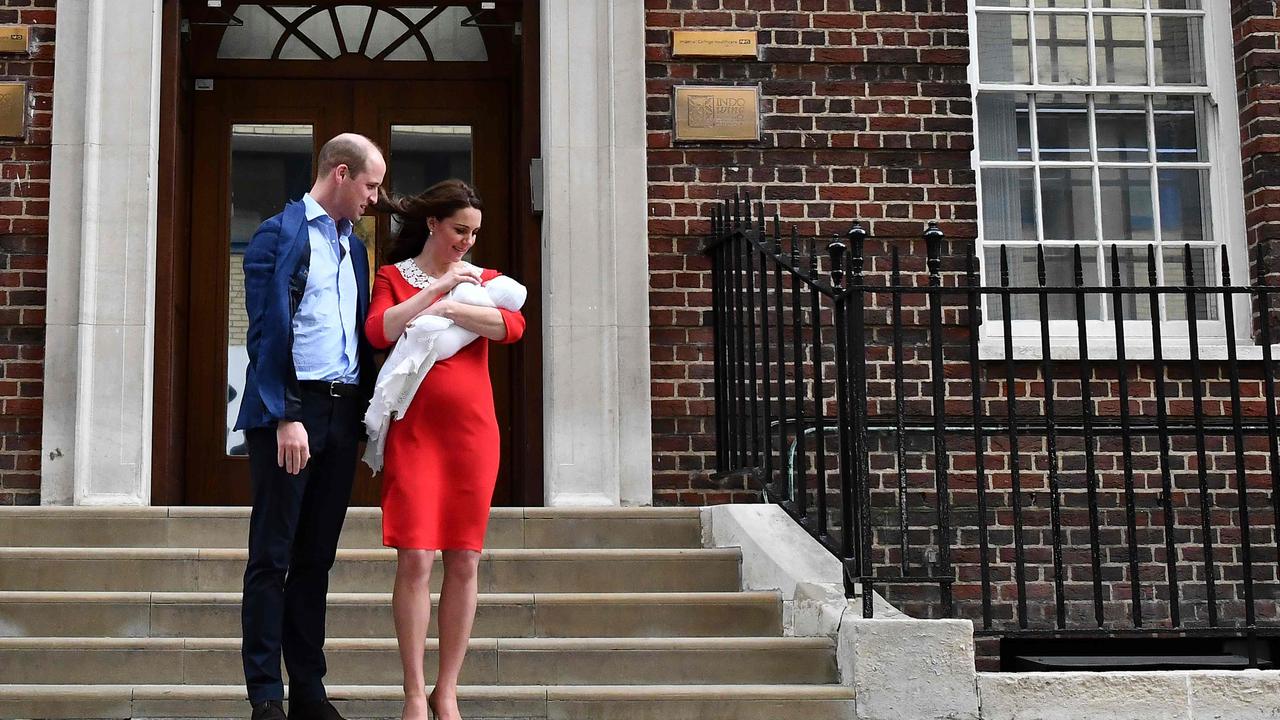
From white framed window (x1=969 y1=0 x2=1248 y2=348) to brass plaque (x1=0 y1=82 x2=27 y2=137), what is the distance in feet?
14.7

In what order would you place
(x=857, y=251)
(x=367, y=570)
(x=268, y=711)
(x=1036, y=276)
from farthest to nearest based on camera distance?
(x=1036, y=276) → (x=367, y=570) → (x=857, y=251) → (x=268, y=711)

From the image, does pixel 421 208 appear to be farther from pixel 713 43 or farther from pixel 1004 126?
pixel 1004 126

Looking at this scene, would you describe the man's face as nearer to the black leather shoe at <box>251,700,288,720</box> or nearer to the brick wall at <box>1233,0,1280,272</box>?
the black leather shoe at <box>251,700,288,720</box>

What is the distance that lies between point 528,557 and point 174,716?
1.52 m

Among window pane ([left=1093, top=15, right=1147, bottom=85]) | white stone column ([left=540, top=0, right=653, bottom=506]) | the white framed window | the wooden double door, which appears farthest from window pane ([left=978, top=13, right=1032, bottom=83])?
the wooden double door

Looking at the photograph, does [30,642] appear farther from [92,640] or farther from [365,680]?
[365,680]

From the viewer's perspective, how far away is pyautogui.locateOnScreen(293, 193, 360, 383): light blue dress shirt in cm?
413

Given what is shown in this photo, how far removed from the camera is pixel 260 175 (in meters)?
7.62

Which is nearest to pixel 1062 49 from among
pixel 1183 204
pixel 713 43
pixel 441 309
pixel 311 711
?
pixel 1183 204

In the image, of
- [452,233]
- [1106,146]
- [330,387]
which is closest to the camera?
[330,387]

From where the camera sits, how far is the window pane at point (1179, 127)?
7.56m

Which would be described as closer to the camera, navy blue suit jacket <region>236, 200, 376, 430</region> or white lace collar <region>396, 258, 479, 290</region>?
navy blue suit jacket <region>236, 200, 376, 430</region>

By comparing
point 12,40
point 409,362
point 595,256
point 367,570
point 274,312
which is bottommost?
point 367,570

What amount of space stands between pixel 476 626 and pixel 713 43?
10.5ft
